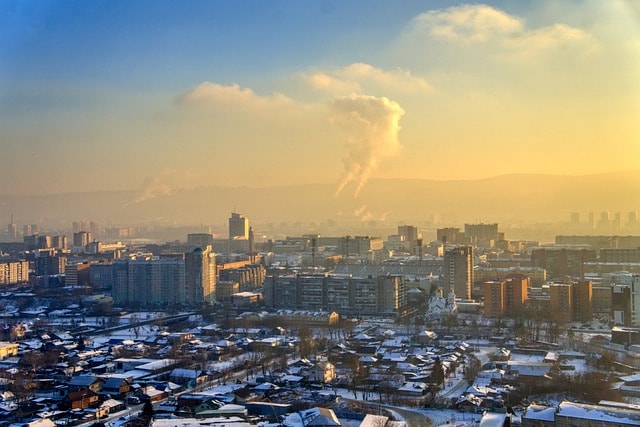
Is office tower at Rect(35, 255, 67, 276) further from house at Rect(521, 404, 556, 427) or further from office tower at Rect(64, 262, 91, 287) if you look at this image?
house at Rect(521, 404, 556, 427)

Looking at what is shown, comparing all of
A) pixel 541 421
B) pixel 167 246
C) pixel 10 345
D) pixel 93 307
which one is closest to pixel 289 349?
pixel 10 345

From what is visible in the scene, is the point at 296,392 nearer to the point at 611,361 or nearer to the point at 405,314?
the point at 611,361

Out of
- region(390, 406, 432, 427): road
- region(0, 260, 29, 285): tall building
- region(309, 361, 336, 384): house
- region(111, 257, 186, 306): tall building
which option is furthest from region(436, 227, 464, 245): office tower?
region(390, 406, 432, 427): road

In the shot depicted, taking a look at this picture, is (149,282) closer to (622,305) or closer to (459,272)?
(459,272)

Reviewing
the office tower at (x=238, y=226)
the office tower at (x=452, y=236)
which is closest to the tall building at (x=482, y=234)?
the office tower at (x=452, y=236)

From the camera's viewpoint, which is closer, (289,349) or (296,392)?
(296,392)

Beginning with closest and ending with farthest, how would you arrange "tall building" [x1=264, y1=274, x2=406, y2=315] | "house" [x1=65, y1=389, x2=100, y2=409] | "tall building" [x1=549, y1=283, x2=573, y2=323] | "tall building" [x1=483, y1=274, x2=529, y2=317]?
"house" [x1=65, y1=389, x2=100, y2=409]
"tall building" [x1=549, y1=283, x2=573, y2=323]
"tall building" [x1=483, y1=274, x2=529, y2=317]
"tall building" [x1=264, y1=274, x2=406, y2=315]

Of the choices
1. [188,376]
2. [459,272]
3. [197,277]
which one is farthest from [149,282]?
[188,376]
